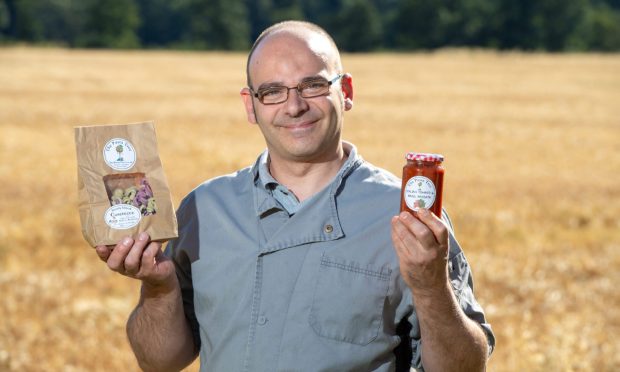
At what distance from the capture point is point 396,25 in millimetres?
90562

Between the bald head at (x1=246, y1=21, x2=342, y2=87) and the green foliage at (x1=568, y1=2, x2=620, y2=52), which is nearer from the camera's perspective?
the bald head at (x1=246, y1=21, x2=342, y2=87)

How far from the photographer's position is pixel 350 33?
Result: 87.8 metres

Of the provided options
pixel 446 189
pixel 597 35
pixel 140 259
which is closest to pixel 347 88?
pixel 140 259

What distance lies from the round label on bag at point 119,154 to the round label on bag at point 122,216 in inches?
4.7

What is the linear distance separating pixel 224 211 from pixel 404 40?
86.0 metres

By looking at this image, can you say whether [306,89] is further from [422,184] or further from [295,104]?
[422,184]

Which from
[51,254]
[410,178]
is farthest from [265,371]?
[51,254]

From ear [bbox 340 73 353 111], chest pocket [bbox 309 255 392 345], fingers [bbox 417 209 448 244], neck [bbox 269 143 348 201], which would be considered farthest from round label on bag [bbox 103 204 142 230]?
fingers [bbox 417 209 448 244]

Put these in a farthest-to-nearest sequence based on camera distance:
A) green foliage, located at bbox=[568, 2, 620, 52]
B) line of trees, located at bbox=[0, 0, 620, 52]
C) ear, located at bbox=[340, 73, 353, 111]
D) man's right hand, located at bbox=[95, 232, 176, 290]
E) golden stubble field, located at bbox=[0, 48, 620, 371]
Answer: green foliage, located at bbox=[568, 2, 620, 52], line of trees, located at bbox=[0, 0, 620, 52], golden stubble field, located at bbox=[0, 48, 620, 371], ear, located at bbox=[340, 73, 353, 111], man's right hand, located at bbox=[95, 232, 176, 290]

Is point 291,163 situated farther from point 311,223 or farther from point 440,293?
point 440,293

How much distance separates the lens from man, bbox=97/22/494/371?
9.59 ft

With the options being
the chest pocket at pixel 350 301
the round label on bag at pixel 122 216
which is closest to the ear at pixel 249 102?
the round label on bag at pixel 122 216

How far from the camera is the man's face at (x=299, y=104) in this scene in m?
3.02

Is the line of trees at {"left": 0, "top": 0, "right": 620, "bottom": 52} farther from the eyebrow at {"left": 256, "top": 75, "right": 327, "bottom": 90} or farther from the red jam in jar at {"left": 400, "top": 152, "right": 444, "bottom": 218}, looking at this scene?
the red jam in jar at {"left": 400, "top": 152, "right": 444, "bottom": 218}
